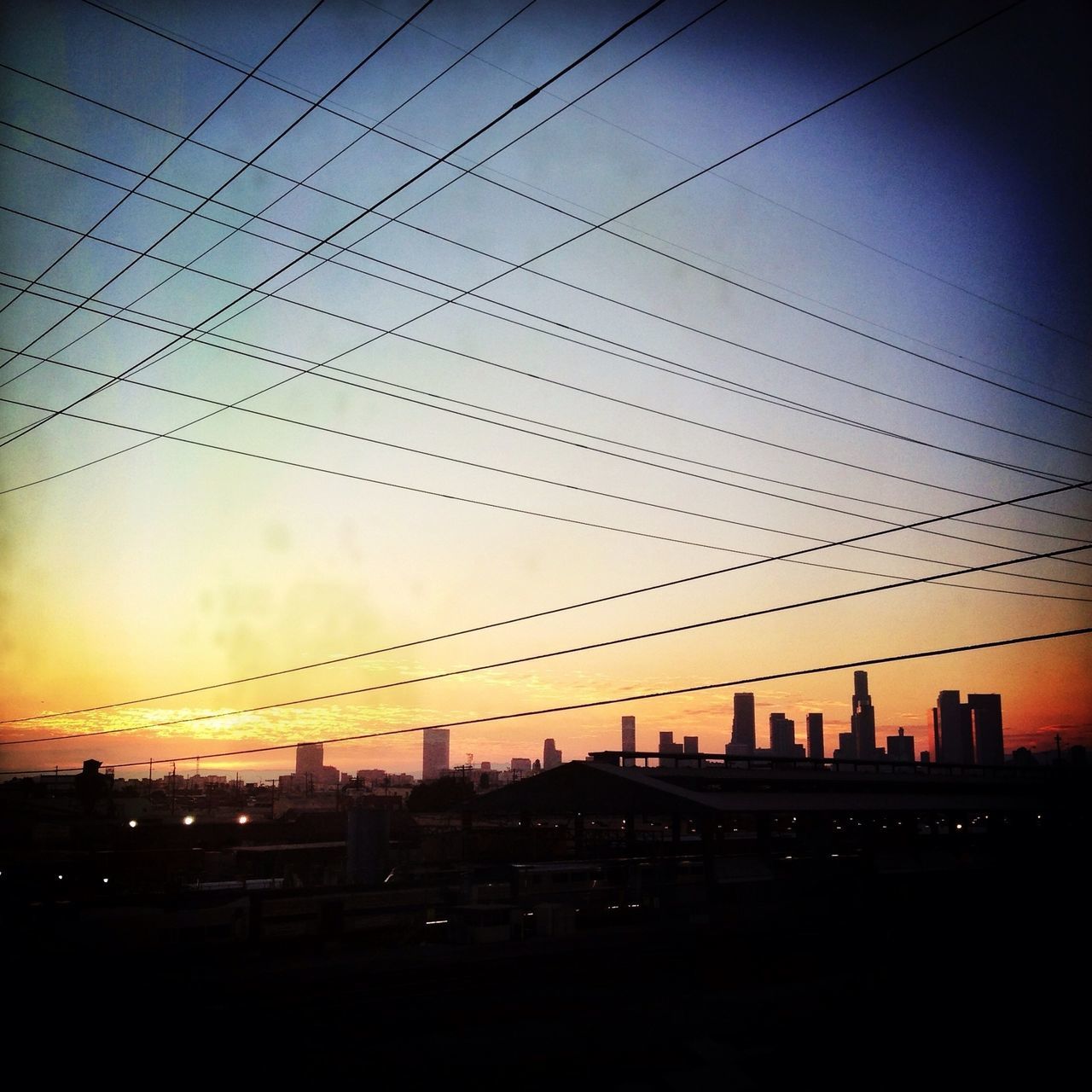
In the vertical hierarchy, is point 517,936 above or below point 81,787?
below

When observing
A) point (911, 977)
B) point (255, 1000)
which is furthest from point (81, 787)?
point (911, 977)

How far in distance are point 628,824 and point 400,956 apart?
2032cm

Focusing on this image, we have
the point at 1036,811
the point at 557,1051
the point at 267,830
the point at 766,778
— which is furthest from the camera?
the point at 267,830

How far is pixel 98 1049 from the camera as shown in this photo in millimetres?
16219

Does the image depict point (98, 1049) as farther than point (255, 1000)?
No

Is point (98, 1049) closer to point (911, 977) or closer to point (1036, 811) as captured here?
point (911, 977)

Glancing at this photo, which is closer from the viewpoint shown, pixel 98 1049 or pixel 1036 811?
pixel 98 1049

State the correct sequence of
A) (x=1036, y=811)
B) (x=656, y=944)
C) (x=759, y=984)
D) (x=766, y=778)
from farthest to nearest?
(x=1036, y=811), (x=766, y=778), (x=656, y=944), (x=759, y=984)

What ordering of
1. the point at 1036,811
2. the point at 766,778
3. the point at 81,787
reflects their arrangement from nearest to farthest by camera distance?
the point at 81,787 < the point at 766,778 < the point at 1036,811

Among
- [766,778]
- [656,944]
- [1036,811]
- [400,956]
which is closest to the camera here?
[400,956]

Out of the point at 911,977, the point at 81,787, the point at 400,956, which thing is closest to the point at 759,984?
the point at 911,977

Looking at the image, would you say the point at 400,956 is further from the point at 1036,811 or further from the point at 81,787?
the point at 1036,811

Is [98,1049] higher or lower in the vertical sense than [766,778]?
lower

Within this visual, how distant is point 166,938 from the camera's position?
2581 centimetres
